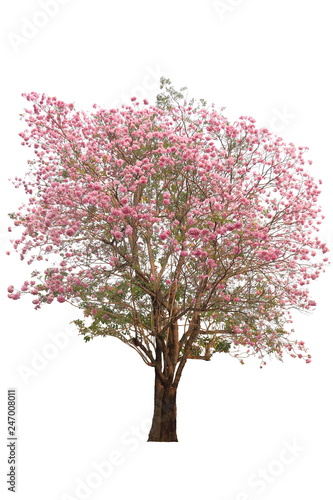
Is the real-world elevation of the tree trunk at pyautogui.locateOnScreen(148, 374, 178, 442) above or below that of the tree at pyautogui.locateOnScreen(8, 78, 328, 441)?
below

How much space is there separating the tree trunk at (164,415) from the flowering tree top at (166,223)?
1.94ft

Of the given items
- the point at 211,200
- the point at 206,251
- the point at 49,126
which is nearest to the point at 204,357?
the point at 206,251

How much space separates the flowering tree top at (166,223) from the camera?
10289 millimetres

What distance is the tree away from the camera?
10.3 m

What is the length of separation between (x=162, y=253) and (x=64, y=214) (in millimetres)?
2115

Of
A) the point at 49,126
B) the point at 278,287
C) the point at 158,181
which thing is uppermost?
the point at 49,126

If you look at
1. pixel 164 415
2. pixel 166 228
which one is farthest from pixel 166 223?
pixel 164 415

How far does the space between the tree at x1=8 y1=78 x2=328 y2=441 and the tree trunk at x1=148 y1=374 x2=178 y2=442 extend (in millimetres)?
20

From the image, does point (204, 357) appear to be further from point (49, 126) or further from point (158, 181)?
point (49, 126)

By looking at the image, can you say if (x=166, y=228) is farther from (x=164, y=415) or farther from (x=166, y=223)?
(x=164, y=415)

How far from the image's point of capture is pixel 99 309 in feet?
36.4

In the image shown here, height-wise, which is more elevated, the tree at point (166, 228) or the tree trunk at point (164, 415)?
the tree at point (166, 228)

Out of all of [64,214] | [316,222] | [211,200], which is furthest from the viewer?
[316,222]

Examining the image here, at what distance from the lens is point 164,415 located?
11703 mm
